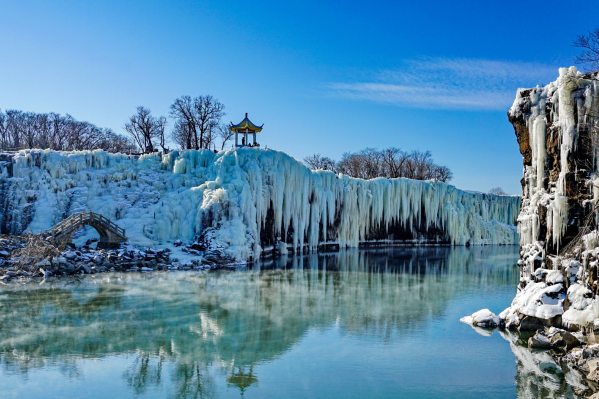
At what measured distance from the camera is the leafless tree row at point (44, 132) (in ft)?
142

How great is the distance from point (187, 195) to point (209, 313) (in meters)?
13.2

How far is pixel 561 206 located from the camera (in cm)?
1115

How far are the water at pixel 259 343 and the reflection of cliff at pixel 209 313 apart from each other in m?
0.05

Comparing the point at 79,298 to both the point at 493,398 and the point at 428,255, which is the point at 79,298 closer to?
the point at 493,398

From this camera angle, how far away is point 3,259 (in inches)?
748

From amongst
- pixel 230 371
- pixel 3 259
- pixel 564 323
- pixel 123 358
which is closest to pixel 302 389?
pixel 230 371

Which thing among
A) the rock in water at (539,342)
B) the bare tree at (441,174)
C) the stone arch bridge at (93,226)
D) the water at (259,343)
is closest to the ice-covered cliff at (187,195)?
the stone arch bridge at (93,226)

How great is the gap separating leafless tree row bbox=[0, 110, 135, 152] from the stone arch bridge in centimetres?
2433

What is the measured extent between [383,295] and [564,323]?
21.7 ft

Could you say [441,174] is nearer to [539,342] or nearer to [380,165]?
[380,165]

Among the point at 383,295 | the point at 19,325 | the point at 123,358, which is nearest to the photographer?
the point at 123,358

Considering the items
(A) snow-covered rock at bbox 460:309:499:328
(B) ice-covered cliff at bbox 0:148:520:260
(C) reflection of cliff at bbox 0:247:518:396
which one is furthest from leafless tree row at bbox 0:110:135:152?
(A) snow-covered rock at bbox 460:309:499:328

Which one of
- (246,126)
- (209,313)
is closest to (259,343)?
(209,313)

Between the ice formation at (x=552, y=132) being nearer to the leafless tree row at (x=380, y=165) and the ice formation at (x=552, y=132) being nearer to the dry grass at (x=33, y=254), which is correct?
the dry grass at (x=33, y=254)
